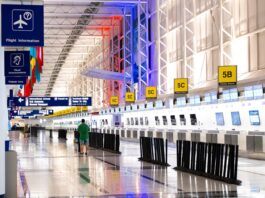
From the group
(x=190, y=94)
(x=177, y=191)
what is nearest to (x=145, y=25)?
(x=190, y=94)

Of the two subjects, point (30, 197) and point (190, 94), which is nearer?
point (30, 197)

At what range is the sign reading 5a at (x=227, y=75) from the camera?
25484 mm

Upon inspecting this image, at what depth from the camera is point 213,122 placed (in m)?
31.3

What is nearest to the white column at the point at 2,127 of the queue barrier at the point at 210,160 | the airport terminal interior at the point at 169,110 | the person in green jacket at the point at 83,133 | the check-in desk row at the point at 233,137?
the airport terminal interior at the point at 169,110

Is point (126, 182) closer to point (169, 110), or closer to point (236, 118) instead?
point (236, 118)

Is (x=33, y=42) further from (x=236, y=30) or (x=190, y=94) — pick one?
(x=190, y=94)

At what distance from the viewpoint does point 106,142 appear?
113ft

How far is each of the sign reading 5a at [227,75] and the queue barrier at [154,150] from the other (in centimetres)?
471

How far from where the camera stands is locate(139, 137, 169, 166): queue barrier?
21391 mm

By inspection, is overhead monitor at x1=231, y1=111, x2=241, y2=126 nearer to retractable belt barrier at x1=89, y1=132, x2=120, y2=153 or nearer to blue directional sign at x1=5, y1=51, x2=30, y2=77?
retractable belt barrier at x1=89, y1=132, x2=120, y2=153

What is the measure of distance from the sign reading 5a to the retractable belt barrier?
7782 millimetres

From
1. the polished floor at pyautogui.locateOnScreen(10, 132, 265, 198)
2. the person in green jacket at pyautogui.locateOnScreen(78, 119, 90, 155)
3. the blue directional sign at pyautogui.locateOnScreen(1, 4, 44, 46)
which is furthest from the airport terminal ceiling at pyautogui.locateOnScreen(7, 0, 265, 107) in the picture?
the blue directional sign at pyautogui.locateOnScreen(1, 4, 44, 46)

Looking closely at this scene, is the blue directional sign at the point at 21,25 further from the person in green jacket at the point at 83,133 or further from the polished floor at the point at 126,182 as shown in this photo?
the person in green jacket at the point at 83,133

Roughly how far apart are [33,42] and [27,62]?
6.24m
